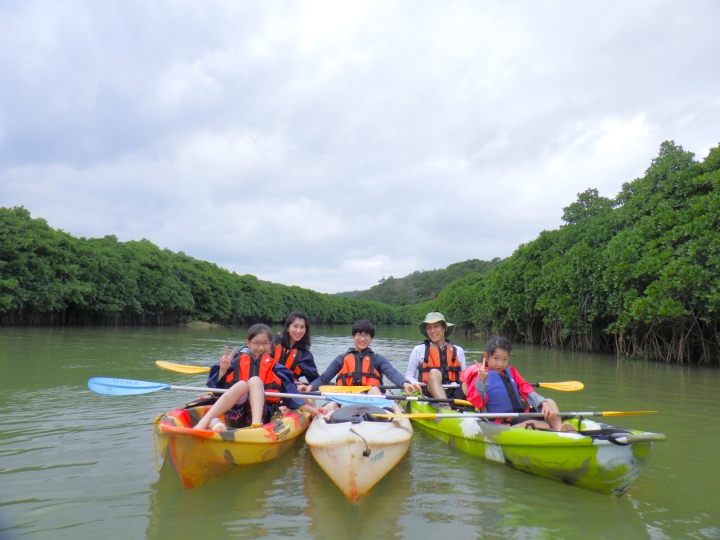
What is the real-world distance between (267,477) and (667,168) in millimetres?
15695

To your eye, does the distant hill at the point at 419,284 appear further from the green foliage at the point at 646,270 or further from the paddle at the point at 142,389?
the paddle at the point at 142,389

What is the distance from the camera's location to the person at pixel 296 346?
6.26 meters

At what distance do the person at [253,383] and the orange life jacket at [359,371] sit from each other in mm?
936

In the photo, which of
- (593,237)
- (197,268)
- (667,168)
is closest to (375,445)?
(667,168)

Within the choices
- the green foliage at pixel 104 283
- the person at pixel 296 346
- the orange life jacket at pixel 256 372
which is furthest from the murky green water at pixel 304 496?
the green foliage at pixel 104 283

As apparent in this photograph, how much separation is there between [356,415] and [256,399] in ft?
3.07

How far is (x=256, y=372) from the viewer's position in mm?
4977

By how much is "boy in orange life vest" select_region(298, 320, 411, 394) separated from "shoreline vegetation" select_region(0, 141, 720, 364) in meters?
9.18

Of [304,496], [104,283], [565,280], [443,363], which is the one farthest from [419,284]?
[304,496]

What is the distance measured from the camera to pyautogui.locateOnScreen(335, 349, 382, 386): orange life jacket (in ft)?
20.0

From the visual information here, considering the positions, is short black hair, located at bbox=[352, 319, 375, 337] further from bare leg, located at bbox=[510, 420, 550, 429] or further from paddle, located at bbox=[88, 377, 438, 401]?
bare leg, located at bbox=[510, 420, 550, 429]

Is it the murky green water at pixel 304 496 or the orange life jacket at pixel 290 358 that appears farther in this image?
the orange life jacket at pixel 290 358

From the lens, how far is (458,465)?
4566 millimetres

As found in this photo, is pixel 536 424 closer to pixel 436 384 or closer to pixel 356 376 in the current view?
pixel 436 384
